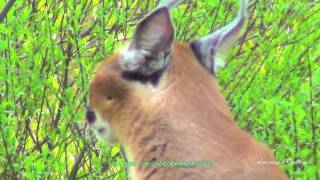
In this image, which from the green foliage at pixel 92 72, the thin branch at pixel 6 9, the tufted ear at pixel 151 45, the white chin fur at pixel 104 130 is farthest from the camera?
the green foliage at pixel 92 72

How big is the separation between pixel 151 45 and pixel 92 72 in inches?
71.9

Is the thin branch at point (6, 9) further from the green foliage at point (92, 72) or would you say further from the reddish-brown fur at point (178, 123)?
the reddish-brown fur at point (178, 123)

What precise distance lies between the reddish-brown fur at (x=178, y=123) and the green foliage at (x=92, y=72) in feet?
5.20

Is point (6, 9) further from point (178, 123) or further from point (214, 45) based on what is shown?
point (178, 123)

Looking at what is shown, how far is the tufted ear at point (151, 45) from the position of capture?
12.0 feet

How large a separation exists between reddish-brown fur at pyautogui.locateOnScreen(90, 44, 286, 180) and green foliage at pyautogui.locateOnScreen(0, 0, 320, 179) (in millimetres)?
1585

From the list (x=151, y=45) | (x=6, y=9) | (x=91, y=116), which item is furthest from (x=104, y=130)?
(x=6, y=9)

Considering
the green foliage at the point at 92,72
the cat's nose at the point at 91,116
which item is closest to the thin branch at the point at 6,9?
the green foliage at the point at 92,72

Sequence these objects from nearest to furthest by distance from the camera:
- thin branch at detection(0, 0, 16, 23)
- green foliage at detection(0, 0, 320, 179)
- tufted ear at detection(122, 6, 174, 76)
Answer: tufted ear at detection(122, 6, 174, 76)
thin branch at detection(0, 0, 16, 23)
green foliage at detection(0, 0, 320, 179)

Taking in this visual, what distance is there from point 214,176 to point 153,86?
17.4 inches

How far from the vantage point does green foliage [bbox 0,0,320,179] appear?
5.53 meters

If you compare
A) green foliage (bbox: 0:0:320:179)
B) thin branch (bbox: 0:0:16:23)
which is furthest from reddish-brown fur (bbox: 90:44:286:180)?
green foliage (bbox: 0:0:320:179)

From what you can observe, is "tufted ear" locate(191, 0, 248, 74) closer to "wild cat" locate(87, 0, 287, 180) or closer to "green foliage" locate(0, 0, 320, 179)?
"wild cat" locate(87, 0, 287, 180)

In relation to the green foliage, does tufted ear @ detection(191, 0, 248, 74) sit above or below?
above
